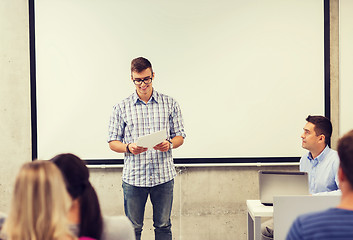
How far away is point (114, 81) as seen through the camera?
4.24 meters

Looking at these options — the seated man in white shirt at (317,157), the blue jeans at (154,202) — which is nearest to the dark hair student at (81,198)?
the blue jeans at (154,202)

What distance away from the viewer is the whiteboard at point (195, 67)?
4.22 meters

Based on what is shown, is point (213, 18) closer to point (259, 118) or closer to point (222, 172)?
point (259, 118)

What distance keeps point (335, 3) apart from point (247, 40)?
0.95m

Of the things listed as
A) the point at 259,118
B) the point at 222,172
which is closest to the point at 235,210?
the point at 222,172

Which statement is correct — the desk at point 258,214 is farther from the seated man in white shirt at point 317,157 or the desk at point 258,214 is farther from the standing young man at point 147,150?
the standing young man at point 147,150

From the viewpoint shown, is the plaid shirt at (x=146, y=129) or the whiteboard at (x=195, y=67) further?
the whiteboard at (x=195, y=67)

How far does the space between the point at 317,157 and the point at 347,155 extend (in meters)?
1.94

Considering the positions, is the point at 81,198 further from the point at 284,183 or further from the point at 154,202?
the point at 154,202

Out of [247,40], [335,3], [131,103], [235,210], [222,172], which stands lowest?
[235,210]

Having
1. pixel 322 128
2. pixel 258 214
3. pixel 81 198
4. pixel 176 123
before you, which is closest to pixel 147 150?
pixel 176 123

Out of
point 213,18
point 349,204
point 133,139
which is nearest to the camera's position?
point 349,204

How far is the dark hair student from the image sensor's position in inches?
58.8

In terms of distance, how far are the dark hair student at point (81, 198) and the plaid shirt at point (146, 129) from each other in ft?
5.96
